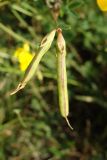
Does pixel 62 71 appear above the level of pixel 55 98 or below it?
above

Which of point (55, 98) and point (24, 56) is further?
point (55, 98)

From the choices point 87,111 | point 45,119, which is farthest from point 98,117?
point 45,119

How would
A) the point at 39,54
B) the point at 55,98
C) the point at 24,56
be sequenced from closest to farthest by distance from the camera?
the point at 39,54, the point at 24,56, the point at 55,98

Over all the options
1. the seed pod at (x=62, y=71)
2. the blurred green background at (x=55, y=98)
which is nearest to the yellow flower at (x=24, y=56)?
the blurred green background at (x=55, y=98)

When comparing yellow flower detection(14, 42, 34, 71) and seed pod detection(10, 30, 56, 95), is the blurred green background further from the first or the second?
seed pod detection(10, 30, 56, 95)

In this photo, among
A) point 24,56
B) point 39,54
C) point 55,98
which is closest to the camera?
point 39,54

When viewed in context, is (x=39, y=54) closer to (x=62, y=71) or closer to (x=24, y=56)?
(x=62, y=71)

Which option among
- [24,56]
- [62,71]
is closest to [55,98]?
[24,56]

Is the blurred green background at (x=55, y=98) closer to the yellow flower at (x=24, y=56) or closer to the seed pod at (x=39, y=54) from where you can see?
the yellow flower at (x=24, y=56)
